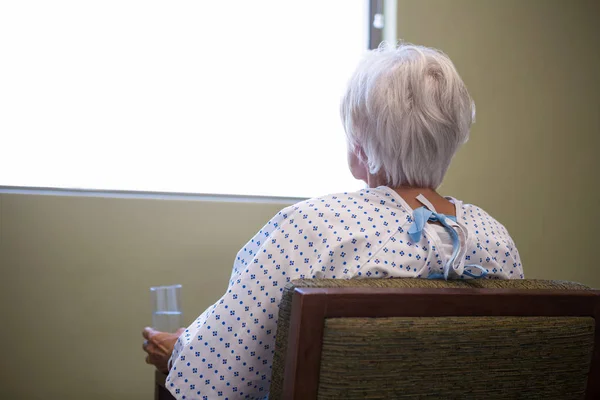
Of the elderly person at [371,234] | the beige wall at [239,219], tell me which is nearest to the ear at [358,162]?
the elderly person at [371,234]

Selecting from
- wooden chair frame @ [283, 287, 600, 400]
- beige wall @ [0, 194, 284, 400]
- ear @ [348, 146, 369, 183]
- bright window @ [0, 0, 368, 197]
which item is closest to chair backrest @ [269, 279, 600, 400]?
wooden chair frame @ [283, 287, 600, 400]

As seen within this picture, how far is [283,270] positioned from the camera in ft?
3.93

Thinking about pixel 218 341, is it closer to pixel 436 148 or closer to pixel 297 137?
pixel 436 148

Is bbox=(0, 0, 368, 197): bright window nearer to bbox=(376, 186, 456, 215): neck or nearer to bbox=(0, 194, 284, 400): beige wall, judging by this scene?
bbox=(0, 194, 284, 400): beige wall

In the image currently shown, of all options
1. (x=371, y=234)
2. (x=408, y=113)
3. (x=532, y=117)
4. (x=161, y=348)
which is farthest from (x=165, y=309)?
(x=532, y=117)

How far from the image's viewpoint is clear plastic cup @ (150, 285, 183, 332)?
5.74 feet

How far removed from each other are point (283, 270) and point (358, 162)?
1.22ft

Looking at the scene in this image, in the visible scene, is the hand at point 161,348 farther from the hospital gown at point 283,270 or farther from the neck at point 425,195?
the neck at point 425,195

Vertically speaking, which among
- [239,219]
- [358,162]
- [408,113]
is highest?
[408,113]

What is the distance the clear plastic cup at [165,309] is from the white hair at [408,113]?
0.73m

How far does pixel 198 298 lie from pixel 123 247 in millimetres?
352

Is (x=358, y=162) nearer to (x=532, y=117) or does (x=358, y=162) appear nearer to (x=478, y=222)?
(x=478, y=222)

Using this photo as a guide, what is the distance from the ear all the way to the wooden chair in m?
0.40

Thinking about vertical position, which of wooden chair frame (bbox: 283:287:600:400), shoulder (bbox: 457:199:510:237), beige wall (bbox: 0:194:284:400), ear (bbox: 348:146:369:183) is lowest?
beige wall (bbox: 0:194:284:400)
